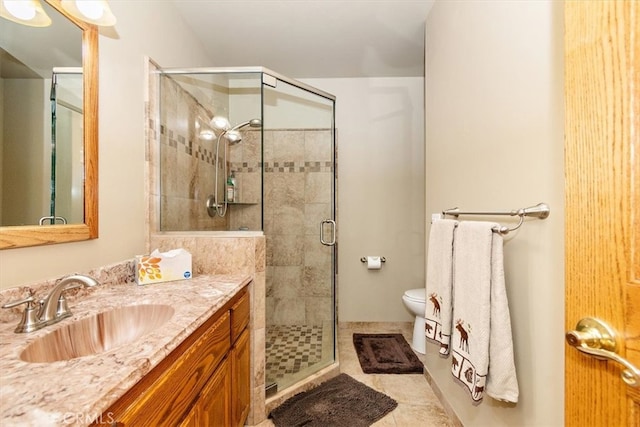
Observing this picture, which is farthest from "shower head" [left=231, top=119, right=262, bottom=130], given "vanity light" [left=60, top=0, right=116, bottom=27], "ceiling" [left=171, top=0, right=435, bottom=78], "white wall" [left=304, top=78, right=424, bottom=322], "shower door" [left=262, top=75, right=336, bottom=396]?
"white wall" [left=304, top=78, right=424, bottom=322]

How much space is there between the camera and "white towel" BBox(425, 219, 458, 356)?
1275mm

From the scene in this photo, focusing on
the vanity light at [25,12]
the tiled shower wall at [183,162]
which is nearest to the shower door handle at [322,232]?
the tiled shower wall at [183,162]

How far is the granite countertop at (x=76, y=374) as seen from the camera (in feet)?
1.50

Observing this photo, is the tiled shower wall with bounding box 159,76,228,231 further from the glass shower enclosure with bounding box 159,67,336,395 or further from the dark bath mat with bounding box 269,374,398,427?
the dark bath mat with bounding box 269,374,398,427

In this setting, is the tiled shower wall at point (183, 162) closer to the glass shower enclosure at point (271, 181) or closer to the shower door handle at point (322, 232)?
the glass shower enclosure at point (271, 181)

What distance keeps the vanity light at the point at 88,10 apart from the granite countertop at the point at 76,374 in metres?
1.09

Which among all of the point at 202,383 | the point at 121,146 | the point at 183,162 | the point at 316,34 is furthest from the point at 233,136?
the point at 202,383

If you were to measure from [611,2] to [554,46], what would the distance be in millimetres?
432

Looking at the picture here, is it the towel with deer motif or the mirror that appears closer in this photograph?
the mirror

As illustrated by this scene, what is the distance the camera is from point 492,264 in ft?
3.41

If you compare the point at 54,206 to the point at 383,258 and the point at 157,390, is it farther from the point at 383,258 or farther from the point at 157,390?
the point at 383,258

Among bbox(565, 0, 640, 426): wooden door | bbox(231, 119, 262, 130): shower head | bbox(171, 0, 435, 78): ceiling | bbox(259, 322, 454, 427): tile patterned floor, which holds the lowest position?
bbox(259, 322, 454, 427): tile patterned floor

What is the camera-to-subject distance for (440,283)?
4.49 feet

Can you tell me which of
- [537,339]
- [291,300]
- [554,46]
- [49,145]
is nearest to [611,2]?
[554,46]
